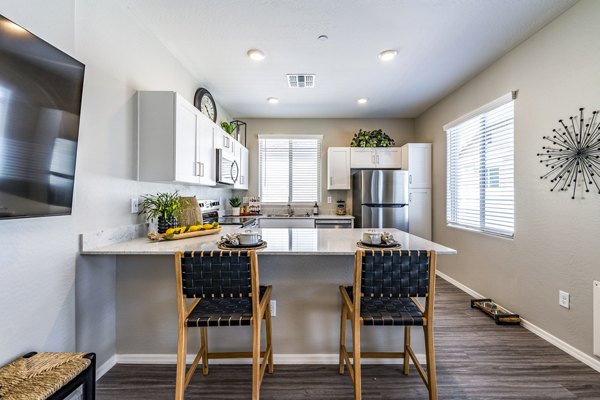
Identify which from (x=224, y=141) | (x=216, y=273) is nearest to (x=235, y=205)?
(x=224, y=141)

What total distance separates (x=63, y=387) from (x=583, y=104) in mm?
3616

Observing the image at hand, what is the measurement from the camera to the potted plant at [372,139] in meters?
4.61

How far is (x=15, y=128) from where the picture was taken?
112 centimetres

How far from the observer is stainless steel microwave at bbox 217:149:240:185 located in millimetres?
3014

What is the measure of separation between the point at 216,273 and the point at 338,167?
3.64 metres

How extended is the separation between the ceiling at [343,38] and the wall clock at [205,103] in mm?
131

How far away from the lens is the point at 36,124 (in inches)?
47.5

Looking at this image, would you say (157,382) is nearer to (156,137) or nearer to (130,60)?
(156,137)

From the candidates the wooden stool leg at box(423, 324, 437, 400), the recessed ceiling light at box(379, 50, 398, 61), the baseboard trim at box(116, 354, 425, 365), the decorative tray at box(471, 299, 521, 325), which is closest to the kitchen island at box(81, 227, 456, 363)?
the baseboard trim at box(116, 354, 425, 365)

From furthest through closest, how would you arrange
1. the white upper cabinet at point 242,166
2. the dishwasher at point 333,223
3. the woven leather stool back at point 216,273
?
the dishwasher at point 333,223 → the white upper cabinet at point 242,166 → the woven leather stool back at point 216,273

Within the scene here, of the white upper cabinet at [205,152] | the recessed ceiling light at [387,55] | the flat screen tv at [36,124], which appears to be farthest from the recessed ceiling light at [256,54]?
the flat screen tv at [36,124]

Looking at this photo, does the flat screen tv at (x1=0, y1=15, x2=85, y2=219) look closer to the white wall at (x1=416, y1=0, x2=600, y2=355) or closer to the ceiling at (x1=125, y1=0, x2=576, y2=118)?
the ceiling at (x1=125, y1=0, x2=576, y2=118)

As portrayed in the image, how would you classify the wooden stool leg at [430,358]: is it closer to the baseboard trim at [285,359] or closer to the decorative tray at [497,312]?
the baseboard trim at [285,359]

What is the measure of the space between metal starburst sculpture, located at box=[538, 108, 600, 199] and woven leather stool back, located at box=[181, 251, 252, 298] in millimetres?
2542
